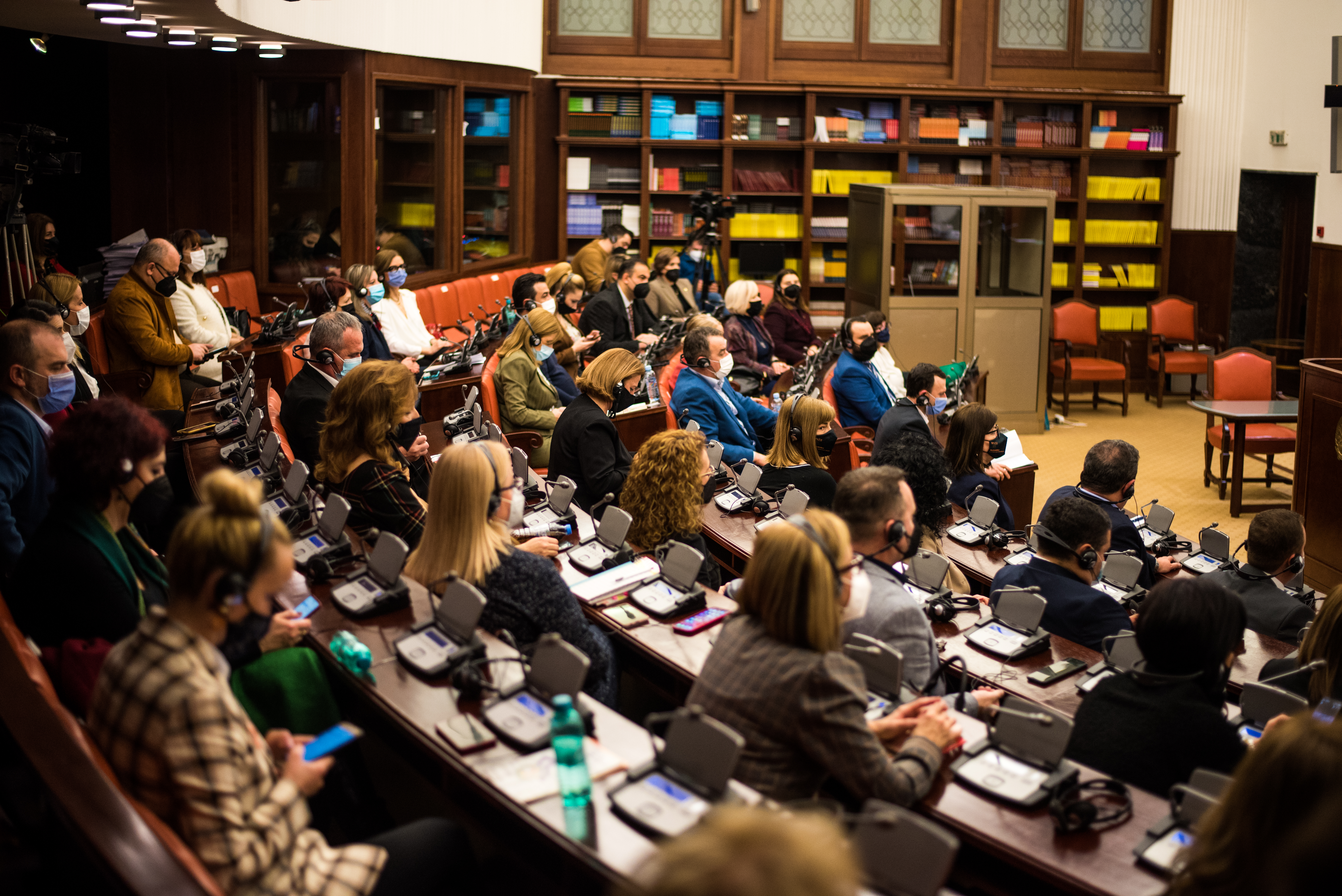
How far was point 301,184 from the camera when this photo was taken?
8.73 m

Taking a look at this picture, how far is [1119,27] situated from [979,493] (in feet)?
25.9

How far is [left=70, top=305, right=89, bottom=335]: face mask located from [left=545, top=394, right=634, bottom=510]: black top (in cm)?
254

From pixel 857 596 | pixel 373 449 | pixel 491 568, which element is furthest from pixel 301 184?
pixel 857 596

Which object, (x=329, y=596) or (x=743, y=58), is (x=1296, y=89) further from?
(x=329, y=596)

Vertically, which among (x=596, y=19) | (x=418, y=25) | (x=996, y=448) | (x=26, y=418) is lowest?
(x=996, y=448)

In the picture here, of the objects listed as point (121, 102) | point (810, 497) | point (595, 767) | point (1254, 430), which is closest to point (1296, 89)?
point (1254, 430)

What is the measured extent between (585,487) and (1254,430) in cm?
512

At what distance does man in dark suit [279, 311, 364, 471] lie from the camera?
16.2ft

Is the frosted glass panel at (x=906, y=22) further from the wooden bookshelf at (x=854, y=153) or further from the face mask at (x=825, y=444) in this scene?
the face mask at (x=825, y=444)

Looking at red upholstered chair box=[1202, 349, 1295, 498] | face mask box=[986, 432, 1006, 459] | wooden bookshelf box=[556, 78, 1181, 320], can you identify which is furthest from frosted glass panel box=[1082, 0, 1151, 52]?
face mask box=[986, 432, 1006, 459]

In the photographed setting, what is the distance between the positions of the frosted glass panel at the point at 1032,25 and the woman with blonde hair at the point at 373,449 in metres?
8.92

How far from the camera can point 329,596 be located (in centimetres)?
352

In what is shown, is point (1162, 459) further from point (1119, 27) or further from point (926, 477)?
point (926, 477)

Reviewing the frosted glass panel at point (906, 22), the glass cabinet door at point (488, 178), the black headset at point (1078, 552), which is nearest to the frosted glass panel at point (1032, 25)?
the frosted glass panel at point (906, 22)
